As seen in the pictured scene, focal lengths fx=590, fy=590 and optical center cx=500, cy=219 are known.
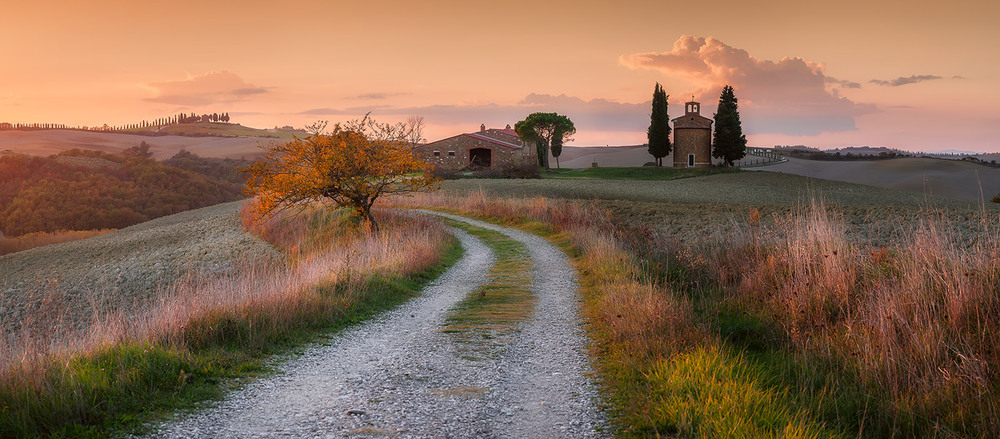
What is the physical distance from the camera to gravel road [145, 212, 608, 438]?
5.65 metres

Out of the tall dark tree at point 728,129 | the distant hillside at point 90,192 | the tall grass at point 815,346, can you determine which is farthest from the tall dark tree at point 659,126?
the tall grass at point 815,346

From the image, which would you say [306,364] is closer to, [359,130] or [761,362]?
[761,362]

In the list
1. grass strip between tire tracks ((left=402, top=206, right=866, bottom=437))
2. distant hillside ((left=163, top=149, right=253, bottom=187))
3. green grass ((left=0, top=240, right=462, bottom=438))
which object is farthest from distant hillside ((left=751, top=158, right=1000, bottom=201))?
distant hillside ((left=163, top=149, right=253, bottom=187))

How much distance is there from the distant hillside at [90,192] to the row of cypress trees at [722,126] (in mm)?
50560

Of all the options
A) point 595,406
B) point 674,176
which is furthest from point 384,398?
point 674,176

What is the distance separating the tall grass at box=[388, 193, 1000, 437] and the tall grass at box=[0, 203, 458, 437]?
4.65 meters

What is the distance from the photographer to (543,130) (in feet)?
252

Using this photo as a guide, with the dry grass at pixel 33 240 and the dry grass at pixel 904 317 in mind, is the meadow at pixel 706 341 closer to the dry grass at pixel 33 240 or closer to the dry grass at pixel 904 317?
the dry grass at pixel 904 317

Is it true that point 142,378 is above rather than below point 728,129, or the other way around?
below

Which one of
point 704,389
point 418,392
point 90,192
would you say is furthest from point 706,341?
point 90,192

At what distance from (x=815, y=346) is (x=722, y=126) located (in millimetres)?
→ 67391

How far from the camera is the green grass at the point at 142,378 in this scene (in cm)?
559

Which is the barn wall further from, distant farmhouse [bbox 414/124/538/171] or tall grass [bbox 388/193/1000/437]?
tall grass [bbox 388/193/1000/437]

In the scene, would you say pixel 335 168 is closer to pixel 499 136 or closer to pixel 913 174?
pixel 499 136
